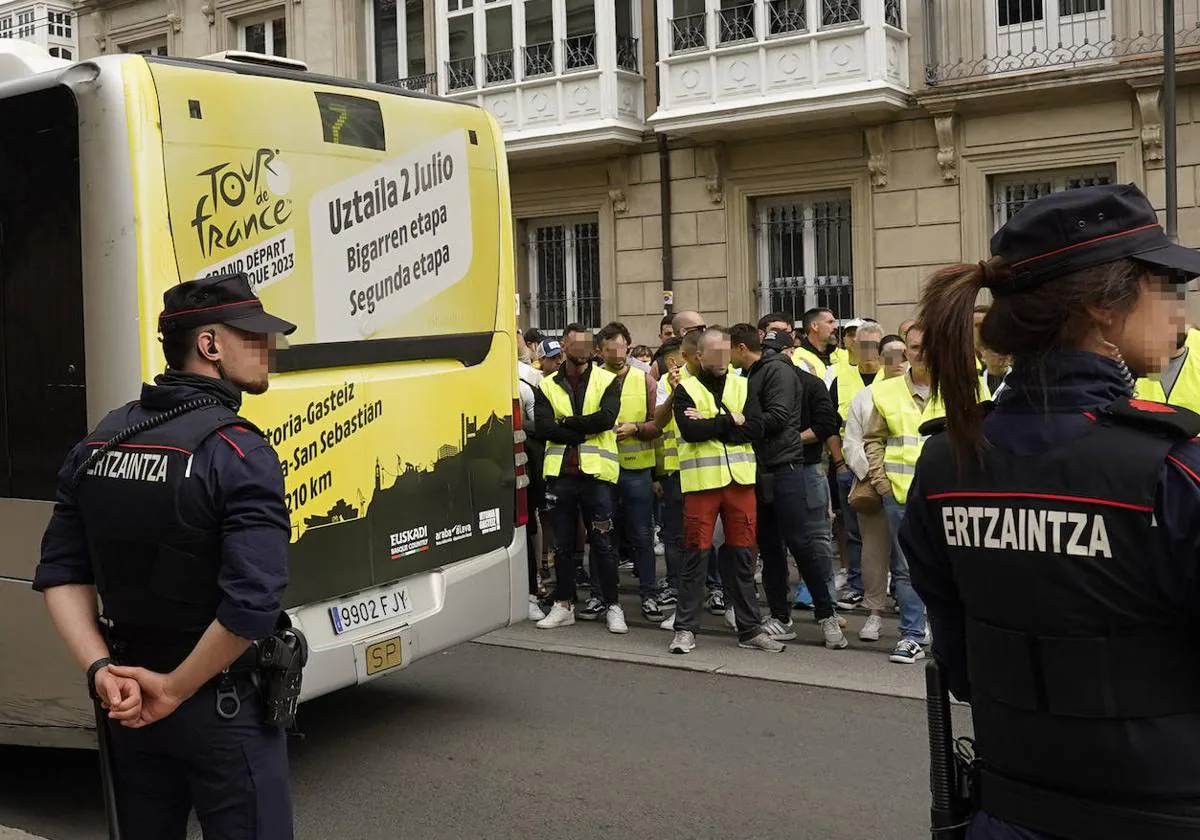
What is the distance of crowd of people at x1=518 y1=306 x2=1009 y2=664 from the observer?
7.85 meters

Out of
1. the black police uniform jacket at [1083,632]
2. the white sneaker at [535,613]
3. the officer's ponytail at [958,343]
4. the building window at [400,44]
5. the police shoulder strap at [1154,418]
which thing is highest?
the building window at [400,44]

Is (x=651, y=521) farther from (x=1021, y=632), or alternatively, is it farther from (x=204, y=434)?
(x=1021, y=632)

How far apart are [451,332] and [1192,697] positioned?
4283 millimetres

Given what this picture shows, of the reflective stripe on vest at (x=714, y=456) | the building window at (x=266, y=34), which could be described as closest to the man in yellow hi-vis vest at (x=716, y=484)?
the reflective stripe on vest at (x=714, y=456)

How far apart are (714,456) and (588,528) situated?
1284 millimetres

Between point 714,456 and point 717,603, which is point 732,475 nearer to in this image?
point 714,456

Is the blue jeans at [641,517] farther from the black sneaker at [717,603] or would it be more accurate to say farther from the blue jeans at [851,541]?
the blue jeans at [851,541]

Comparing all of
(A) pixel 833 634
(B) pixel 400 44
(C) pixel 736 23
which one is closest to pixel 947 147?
(C) pixel 736 23

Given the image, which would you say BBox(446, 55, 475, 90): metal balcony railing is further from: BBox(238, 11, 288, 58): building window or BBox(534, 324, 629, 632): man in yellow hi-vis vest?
BBox(534, 324, 629, 632): man in yellow hi-vis vest

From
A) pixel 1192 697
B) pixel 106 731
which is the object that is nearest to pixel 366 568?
pixel 106 731

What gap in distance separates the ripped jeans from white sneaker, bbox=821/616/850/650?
1465mm

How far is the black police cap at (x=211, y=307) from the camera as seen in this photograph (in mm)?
3229

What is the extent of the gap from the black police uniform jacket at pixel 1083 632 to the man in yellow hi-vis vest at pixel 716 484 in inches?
220

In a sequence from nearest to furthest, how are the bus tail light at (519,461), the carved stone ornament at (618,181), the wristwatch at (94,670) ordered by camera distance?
the wristwatch at (94,670) < the bus tail light at (519,461) < the carved stone ornament at (618,181)
